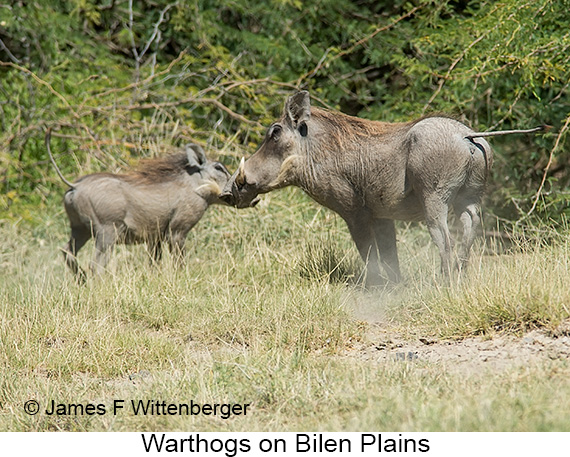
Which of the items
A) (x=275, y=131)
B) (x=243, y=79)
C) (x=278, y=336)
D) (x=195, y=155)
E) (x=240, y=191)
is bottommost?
(x=278, y=336)

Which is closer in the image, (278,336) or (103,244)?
(278,336)

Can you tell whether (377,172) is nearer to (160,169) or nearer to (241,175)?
(241,175)

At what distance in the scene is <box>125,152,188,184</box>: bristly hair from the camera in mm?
7168

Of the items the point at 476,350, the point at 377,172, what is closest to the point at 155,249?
the point at 377,172

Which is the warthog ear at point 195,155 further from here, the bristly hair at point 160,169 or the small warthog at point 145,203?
the bristly hair at point 160,169

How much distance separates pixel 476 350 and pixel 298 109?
91.4 inches

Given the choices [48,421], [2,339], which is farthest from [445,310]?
[2,339]

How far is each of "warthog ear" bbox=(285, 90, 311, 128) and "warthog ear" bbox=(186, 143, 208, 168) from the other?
1636mm

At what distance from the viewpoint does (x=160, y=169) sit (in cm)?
727

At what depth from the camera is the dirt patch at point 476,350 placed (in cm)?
413

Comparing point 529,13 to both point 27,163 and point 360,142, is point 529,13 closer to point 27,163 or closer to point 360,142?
point 360,142

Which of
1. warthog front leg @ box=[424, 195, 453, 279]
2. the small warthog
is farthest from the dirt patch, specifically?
the small warthog

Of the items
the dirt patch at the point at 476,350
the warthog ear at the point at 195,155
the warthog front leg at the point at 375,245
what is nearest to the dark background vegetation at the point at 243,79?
the warthog ear at the point at 195,155

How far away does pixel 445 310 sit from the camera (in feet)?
16.3
